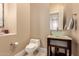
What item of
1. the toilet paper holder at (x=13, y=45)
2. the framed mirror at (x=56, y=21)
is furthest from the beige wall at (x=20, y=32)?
the framed mirror at (x=56, y=21)

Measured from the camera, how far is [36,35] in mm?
2010

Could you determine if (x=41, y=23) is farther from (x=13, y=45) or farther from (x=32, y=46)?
(x=13, y=45)

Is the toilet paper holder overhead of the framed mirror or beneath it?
beneath

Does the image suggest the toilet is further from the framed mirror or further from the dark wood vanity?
the framed mirror

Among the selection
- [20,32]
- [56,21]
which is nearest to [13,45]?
[20,32]

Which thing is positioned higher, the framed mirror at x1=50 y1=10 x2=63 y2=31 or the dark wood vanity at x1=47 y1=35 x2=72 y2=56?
the framed mirror at x1=50 y1=10 x2=63 y2=31

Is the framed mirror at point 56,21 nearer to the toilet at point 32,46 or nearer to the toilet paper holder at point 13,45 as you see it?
the toilet at point 32,46

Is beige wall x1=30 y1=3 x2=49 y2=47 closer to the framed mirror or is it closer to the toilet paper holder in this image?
the framed mirror

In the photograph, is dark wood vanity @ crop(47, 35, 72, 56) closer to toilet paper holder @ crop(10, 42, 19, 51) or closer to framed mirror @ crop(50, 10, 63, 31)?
framed mirror @ crop(50, 10, 63, 31)

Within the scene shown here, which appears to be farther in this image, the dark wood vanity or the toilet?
the dark wood vanity

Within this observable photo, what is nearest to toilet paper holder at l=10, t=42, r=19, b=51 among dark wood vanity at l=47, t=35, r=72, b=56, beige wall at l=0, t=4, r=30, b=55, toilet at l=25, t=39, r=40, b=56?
beige wall at l=0, t=4, r=30, b=55

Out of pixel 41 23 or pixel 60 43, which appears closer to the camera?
pixel 41 23

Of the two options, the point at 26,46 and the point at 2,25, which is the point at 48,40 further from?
the point at 2,25

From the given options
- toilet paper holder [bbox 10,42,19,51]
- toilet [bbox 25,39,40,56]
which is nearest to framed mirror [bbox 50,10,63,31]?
toilet [bbox 25,39,40,56]
